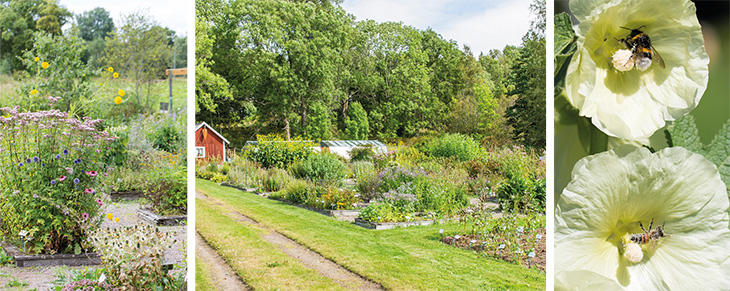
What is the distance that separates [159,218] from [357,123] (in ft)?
6.49

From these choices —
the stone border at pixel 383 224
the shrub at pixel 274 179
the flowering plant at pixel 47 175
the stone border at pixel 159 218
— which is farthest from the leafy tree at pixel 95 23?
the stone border at pixel 383 224

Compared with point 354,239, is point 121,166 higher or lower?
higher

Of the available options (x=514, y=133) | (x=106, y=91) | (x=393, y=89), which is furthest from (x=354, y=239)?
(x=106, y=91)

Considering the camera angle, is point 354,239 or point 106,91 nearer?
point 354,239

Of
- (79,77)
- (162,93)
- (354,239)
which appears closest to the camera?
(354,239)

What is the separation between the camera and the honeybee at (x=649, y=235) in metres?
0.41

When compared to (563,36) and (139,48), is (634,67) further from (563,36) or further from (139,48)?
(139,48)

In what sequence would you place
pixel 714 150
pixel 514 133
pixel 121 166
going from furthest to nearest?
pixel 121 166
pixel 514 133
pixel 714 150

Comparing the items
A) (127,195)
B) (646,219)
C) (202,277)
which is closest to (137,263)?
(202,277)

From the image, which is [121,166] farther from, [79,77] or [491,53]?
[491,53]

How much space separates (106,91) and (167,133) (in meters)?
1.08

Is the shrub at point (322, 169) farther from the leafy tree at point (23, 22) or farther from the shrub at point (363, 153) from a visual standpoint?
the leafy tree at point (23, 22)

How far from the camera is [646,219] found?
0.44 meters

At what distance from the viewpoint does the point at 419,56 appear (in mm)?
2078
